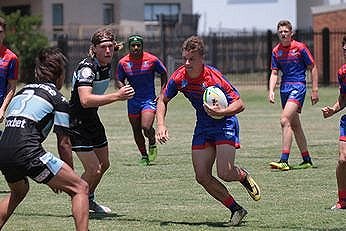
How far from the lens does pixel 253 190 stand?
1075 cm

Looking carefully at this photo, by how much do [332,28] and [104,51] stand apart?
34.5 metres

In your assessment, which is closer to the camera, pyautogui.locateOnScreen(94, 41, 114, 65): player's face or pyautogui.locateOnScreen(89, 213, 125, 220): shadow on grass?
pyautogui.locateOnScreen(94, 41, 114, 65): player's face

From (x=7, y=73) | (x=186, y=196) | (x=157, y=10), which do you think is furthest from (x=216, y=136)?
(x=157, y=10)

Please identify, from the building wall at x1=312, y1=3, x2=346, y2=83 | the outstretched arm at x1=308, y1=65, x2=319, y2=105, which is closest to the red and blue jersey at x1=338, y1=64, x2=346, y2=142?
the outstretched arm at x1=308, y1=65, x2=319, y2=105

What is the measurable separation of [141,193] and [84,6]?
43.1 meters

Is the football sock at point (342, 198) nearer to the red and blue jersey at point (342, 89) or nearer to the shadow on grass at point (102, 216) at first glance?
the red and blue jersey at point (342, 89)

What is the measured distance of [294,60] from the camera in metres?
15.4

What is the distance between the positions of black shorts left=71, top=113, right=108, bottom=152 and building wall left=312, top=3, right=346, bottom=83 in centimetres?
3091

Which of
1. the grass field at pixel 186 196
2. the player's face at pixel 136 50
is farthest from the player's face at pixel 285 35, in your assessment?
the player's face at pixel 136 50

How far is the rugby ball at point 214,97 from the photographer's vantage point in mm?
10086

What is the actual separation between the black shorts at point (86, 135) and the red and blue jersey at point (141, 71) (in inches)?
214

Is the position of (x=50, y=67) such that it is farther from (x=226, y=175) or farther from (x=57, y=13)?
(x=57, y=13)

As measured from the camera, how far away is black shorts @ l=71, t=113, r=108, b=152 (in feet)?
35.7

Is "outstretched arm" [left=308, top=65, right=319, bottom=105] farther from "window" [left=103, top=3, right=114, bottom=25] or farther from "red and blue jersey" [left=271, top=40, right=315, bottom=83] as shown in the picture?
"window" [left=103, top=3, right=114, bottom=25]
